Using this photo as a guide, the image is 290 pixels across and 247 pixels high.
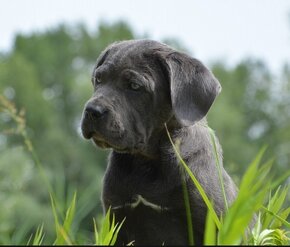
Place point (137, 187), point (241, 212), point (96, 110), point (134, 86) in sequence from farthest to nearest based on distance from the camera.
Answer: point (134, 86) < point (137, 187) < point (96, 110) < point (241, 212)

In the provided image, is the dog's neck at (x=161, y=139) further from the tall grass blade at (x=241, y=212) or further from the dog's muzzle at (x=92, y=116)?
the tall grass blade at (x=241, y=212)

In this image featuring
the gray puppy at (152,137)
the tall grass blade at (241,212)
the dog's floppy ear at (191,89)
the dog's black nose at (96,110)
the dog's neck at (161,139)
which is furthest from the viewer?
the dog's neck at (161,139)

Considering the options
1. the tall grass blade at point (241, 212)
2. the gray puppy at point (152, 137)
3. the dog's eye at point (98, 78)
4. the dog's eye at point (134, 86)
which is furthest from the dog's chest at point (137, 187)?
the tall grass blade at point (241, 212)

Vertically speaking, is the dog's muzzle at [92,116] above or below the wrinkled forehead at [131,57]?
below

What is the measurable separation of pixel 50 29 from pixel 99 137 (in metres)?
62.0

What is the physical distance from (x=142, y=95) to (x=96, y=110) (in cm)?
55

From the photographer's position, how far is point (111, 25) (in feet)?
225

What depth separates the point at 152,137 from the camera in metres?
6.57

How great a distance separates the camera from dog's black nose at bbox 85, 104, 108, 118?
6.09m

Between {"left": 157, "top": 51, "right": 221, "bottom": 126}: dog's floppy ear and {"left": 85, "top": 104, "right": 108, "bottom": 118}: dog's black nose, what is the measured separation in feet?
2.00

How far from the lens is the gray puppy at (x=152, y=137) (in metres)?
6.20

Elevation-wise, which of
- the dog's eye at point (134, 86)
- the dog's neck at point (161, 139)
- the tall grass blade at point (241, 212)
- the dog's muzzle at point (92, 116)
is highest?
the tall grass blade at point (241, 212)

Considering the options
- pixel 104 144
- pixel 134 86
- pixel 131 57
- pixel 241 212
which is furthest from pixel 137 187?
pixel 241 212

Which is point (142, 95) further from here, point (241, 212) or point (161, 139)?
point (241, 212)
